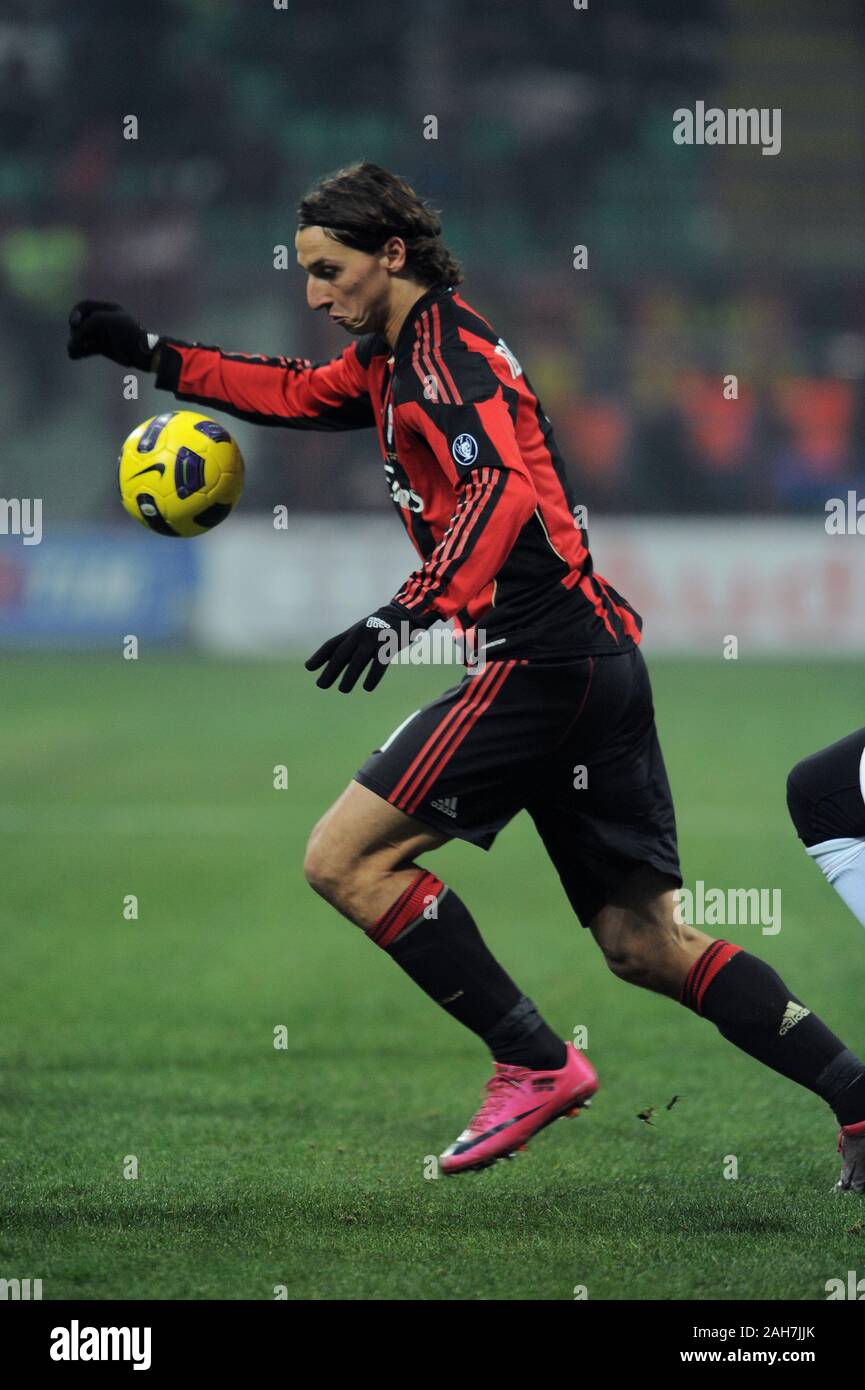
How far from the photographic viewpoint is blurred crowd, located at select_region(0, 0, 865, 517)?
72.0ft

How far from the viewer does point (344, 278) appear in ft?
12.8

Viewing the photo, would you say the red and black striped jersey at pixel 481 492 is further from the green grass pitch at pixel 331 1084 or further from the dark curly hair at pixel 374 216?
the green grass pitch at pixel 331 1084

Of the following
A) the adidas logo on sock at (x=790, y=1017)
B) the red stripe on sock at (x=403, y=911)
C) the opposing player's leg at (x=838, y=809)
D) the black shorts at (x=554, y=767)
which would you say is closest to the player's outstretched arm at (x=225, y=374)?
the black shorts at (x=554, y=767)

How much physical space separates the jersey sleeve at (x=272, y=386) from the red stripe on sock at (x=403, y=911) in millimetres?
1233

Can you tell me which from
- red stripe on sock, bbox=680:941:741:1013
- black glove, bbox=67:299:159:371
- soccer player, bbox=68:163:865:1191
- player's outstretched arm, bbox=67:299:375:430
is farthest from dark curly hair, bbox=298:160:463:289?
red stripe on sock, bbox=680:941:741:1013

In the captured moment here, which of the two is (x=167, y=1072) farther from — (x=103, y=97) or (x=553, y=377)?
(x=103, y=97)

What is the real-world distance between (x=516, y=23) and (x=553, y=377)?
6092 millimetres

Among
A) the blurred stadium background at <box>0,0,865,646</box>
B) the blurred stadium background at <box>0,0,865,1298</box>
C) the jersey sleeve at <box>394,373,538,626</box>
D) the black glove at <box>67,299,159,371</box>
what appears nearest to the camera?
the jersey sleeve at <box>394,373,538,626</box>

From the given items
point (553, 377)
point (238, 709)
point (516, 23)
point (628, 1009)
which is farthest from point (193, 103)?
point (628, 1009)

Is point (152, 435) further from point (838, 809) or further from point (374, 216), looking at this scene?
point (838, 809)

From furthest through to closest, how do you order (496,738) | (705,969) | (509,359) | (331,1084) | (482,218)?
(482,218)
(331,1084)
(705,969)
(509,359)
(496,738)

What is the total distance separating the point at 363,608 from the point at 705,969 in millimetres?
14424

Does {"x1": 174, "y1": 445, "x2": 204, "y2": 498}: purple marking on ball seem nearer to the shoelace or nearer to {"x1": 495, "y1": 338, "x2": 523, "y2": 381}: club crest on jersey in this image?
{"x1": 495, "y1": 338, "x2": 523, "y2": 381}: club crest on jersey

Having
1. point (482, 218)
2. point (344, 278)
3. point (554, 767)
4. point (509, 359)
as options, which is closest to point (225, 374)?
point (344, 278)
